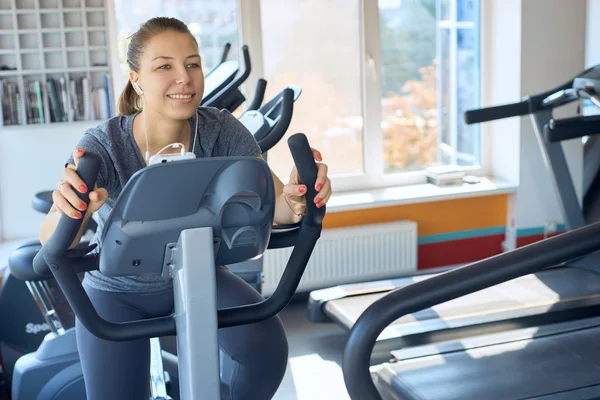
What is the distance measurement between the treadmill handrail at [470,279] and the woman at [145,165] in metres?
0.38

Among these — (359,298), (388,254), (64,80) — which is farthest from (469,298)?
(64,80)

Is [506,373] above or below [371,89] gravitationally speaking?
below

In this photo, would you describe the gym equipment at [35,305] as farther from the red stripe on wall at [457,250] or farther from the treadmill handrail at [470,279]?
the red stripe on wall at [457,250]

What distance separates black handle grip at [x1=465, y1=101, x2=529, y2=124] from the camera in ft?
12.5

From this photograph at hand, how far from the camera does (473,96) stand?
16.7ft

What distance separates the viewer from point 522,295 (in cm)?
387

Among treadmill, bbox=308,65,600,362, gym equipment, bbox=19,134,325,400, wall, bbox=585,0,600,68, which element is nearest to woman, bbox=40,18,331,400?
gym equipment, bbox=19,134,325,400

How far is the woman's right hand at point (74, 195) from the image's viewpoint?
1.34 m

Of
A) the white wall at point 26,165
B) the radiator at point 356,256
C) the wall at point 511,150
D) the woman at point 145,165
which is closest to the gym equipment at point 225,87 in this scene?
the woman at point 145,165

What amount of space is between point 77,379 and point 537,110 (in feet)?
8.22

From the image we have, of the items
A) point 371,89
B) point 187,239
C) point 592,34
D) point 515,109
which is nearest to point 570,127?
point 515,109

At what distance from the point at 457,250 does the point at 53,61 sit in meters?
2.63

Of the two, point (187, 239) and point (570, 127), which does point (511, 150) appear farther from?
point (187, 239)

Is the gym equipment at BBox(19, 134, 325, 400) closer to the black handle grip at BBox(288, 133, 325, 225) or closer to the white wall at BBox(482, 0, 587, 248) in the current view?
the black handle grip at BBox(288, 133, 325, 225)
